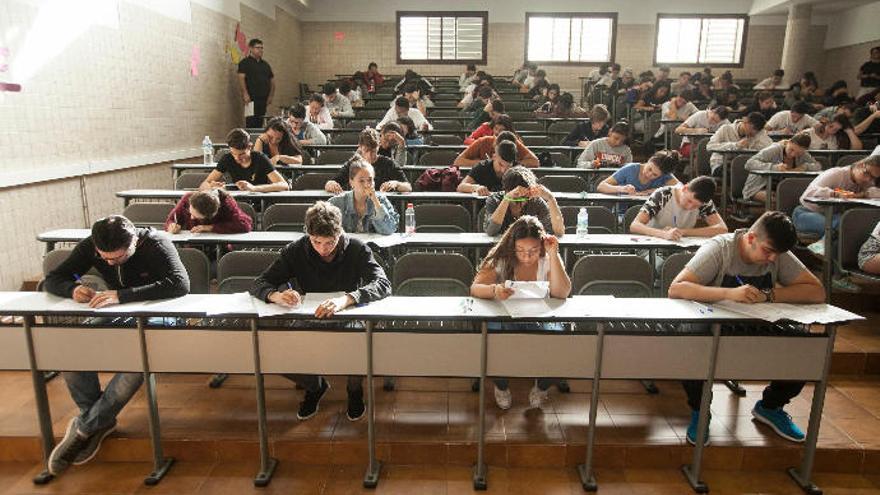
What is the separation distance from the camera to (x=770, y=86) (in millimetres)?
12375

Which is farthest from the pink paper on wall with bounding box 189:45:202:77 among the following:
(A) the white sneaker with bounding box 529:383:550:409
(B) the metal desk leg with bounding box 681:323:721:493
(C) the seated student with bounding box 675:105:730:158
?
(B) the metal desk leg with bounding box 681:323:721:493

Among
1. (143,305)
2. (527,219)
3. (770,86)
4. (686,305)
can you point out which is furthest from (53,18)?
(770,86)

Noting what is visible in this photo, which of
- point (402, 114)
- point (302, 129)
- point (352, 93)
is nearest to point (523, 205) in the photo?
point (402, 114)

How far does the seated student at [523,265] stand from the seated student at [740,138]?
4071 mm

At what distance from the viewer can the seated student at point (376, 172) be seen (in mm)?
4821

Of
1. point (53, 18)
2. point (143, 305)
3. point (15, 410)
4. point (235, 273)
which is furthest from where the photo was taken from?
point (53, 18)

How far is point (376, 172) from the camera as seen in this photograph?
5.26m

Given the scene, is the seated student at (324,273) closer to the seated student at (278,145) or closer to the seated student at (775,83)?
the seated student at (278,145)

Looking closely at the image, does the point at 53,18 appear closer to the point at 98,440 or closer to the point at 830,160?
the point at 98,440

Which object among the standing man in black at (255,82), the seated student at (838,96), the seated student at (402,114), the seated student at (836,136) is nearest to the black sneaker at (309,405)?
the seated student at (402,114)

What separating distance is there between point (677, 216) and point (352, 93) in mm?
8342

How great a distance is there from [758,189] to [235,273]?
4812 mm

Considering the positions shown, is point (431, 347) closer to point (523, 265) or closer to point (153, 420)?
point (523, 265)

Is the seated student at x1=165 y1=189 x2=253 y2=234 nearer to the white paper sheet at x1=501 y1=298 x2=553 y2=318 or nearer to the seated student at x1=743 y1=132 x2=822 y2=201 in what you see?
the white paper sheet at x1=501 y1=298 x2=553 y2=318
